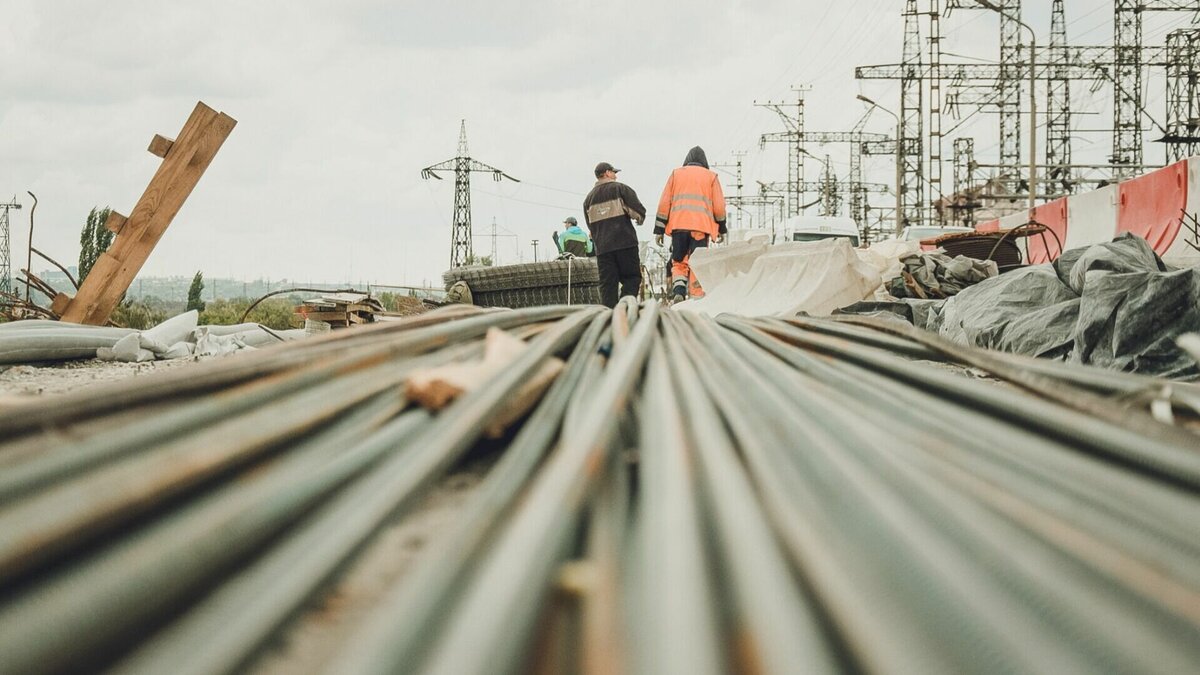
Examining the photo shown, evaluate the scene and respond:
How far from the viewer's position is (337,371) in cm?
143

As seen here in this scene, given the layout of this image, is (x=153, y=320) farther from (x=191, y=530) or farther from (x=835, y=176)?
(x=835, y=176)

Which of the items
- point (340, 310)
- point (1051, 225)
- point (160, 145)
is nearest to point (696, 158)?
point (340, 310)

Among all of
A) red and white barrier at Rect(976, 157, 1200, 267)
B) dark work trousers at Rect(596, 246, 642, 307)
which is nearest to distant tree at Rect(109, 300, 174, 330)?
dark work trousers at Rect(596, 246, 642, 307)

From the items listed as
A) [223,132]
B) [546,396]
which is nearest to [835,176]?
[223,132]

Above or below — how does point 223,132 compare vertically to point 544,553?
above

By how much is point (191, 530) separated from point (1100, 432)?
121 centimetres

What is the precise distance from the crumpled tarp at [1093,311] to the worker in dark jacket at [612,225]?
320cm

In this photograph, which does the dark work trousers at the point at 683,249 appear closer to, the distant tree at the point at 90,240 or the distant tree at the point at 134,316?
the distant tree at the point at 134,316

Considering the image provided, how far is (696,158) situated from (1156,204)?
240 inches

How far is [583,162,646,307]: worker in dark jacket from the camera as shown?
7691mm

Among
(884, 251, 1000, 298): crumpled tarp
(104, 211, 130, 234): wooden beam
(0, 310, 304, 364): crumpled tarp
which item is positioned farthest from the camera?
(884, 251, 1000, 298): crumpled tarp

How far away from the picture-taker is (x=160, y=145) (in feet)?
18.2

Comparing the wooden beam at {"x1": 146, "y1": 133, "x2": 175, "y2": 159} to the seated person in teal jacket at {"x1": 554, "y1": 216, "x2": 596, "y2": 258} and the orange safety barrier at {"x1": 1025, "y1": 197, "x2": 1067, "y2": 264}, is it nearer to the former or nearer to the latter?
the seated person in teal jacket at {"x1": 554, "y1": 216, "x2": 596, "y2": 258}

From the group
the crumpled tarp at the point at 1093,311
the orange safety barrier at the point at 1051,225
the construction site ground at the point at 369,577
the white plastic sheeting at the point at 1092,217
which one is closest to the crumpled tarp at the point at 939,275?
the crumpled tarp at the point at 1093,311
